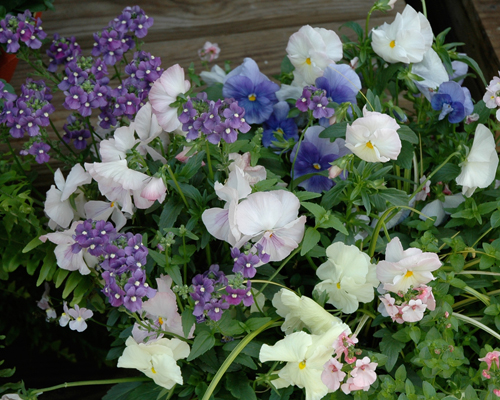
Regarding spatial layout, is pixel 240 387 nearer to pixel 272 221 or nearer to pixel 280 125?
pixel 272 221

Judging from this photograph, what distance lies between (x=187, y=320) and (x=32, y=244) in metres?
0.33

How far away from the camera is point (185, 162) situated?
0.87m

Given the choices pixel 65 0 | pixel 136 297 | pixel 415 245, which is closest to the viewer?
pixel 136 297

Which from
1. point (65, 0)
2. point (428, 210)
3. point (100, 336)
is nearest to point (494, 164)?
point (428, 210)

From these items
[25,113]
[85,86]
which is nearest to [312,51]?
[85,86]

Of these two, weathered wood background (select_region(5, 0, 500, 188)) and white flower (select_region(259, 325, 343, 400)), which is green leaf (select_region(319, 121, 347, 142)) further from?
weathered wood background (select_region(5, 0, 500, 188))

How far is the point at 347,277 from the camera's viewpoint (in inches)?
31.7

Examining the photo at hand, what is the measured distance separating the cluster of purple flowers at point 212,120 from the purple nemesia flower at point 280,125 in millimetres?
273

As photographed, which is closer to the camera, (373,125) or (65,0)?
(373,125)

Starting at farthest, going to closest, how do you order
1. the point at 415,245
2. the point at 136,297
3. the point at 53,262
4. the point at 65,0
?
the point at 65,0
the point at 53,262
the point at 415,245
the point at 136,297

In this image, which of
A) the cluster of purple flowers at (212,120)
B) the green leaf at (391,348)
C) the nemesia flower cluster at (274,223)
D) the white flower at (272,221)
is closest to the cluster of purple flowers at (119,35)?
the nemesia flower cluster at (274,223)

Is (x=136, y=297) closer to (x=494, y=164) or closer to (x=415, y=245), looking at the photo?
(x=415, y=245)

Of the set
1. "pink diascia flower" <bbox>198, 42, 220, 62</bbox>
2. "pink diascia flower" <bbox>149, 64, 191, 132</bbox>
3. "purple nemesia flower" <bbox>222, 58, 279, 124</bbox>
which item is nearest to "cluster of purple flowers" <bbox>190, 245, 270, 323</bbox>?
"pink diascia flower" <bbox>149, 64, 191, 132</bbox>

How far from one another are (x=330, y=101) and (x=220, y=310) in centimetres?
→ 41
